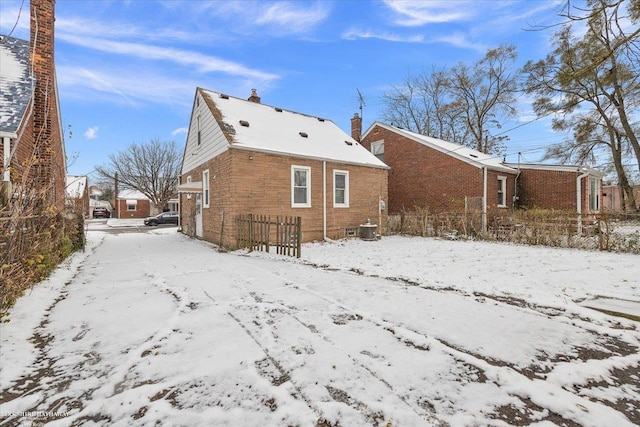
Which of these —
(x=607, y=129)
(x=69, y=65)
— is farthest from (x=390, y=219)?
(x=607, y=129)

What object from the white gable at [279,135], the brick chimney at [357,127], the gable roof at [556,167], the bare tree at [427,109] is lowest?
the gable roof at [556,167]

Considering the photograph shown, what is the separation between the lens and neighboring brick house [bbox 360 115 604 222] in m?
15.0

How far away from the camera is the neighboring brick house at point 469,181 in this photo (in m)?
15.0

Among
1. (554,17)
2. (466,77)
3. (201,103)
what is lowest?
(554,17)

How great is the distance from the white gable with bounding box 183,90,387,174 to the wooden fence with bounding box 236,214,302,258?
2.58 m

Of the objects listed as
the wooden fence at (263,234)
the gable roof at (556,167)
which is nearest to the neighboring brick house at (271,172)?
the wooden fence at (263,234)

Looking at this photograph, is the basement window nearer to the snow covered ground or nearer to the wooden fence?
the wooden fence

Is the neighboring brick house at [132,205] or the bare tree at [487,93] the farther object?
the neighboring brick house at [132,205]

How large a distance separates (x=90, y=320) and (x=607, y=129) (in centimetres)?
2999

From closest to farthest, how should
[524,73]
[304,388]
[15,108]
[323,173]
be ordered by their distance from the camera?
[304,388]
[15,108]
[323,173]
[524,73]

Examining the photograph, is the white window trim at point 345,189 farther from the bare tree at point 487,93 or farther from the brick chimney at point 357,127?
the bare tree at point 487,93

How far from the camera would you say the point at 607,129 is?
69.4 feet

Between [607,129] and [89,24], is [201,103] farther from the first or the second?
[607,129]

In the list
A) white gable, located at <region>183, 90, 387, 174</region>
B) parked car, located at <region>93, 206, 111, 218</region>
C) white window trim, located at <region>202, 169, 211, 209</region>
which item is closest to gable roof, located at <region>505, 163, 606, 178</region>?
white gable, located at <region>183, 90, 387, 174</region>
